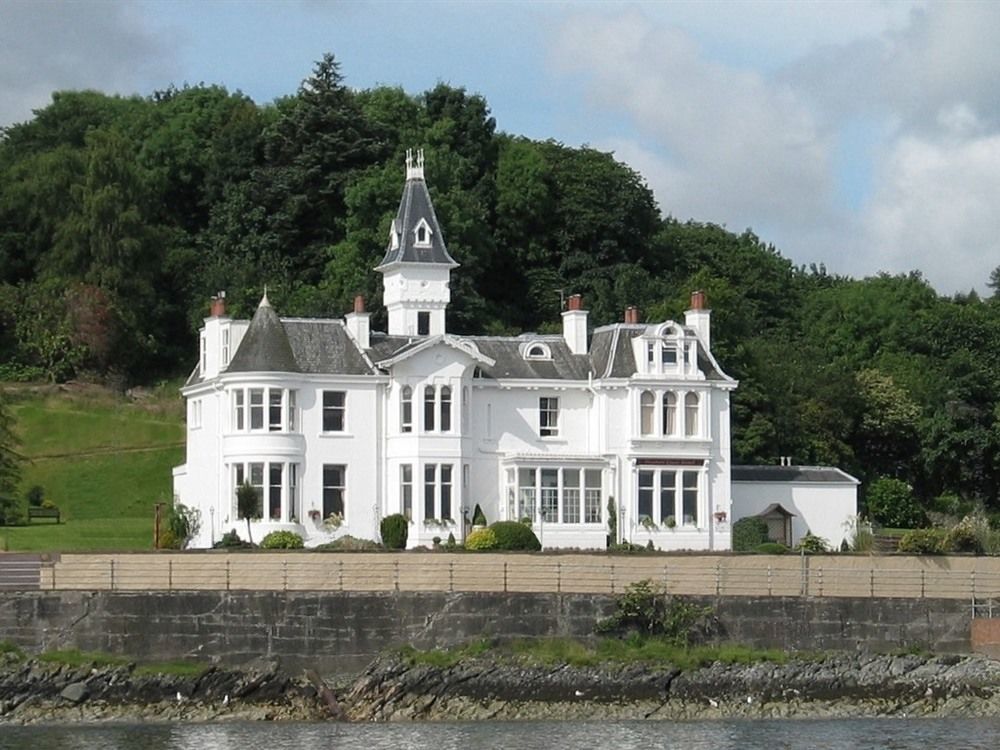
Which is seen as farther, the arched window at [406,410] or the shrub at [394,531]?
the arched window at [406,410]

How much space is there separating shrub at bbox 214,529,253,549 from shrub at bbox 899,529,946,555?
1759 centimetres

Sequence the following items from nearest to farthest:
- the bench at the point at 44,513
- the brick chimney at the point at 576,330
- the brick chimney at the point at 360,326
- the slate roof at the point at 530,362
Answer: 1. the brick chimney at the point at 360,326
2. the slate roof at the point at 530,362
3. the brick chimney at the point at 576,330
4. the bench at the point at 44,513

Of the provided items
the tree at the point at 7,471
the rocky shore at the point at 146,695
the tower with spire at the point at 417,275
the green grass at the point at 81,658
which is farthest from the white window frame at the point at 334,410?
the green grass at the point at 81,658

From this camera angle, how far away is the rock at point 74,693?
2156 inches

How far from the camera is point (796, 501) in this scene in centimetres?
7544

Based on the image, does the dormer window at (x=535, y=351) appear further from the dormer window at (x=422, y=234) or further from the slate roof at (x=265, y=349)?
the slate roof at (x=265, y=349)

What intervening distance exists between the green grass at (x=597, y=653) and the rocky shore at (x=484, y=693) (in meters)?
0.25

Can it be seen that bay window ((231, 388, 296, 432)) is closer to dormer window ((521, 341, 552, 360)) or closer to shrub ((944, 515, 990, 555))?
dormer window ((521, 341, 552, 360))

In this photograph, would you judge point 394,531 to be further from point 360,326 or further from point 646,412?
point 646,412

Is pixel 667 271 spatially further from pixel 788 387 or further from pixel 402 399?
pixel 402 399

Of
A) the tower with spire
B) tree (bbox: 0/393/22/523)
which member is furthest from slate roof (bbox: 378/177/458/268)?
tree (bbox: 0/393/22/523)

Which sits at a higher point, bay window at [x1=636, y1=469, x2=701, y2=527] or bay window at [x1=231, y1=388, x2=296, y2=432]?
bay window at [x1=231, y1=388, x2=296, y2=432]

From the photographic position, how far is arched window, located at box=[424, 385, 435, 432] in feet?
233

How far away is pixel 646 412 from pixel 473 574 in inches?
573
